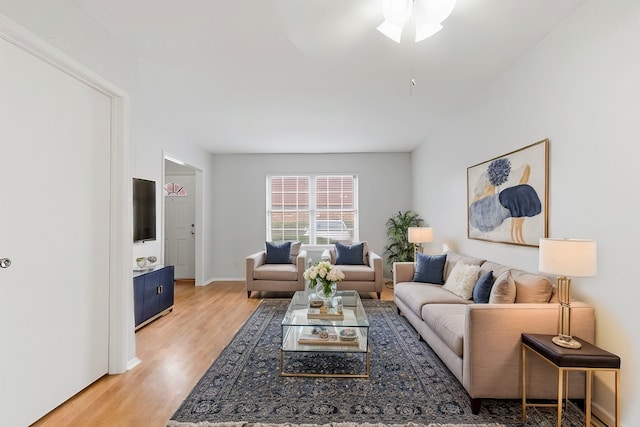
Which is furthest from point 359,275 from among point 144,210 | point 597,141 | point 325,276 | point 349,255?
point 597,141

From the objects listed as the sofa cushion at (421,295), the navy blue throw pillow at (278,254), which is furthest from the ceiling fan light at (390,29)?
the navy blue throw pillow at (278,254)

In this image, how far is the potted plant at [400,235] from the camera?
5.64 metres

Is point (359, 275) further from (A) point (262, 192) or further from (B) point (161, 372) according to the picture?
(B) point (161, 372)

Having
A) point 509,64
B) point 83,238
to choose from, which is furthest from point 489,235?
point 83,238

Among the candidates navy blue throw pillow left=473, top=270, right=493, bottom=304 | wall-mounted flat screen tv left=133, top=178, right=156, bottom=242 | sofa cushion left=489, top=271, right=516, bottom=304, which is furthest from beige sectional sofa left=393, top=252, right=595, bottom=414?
wall-mounted flat screen tv left=133, top=178, right=156, bottom=242

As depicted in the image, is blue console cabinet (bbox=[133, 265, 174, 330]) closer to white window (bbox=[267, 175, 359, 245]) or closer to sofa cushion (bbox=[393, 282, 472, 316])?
white window (bbox=[267, 175, 359, 245])

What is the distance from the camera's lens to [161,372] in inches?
98.1

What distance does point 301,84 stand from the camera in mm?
3049

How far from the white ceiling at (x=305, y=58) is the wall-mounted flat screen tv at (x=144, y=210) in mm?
883

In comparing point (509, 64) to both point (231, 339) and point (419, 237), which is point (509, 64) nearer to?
point (419, 237)

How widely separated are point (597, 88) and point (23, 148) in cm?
349

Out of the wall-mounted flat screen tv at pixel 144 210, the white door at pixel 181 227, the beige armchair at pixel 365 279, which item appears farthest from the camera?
the white door at pixel 181 227

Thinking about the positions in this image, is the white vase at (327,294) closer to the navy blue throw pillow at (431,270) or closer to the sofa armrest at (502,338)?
the navy blue throw pillow at (431,270)

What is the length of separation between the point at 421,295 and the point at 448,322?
2.65 feet
